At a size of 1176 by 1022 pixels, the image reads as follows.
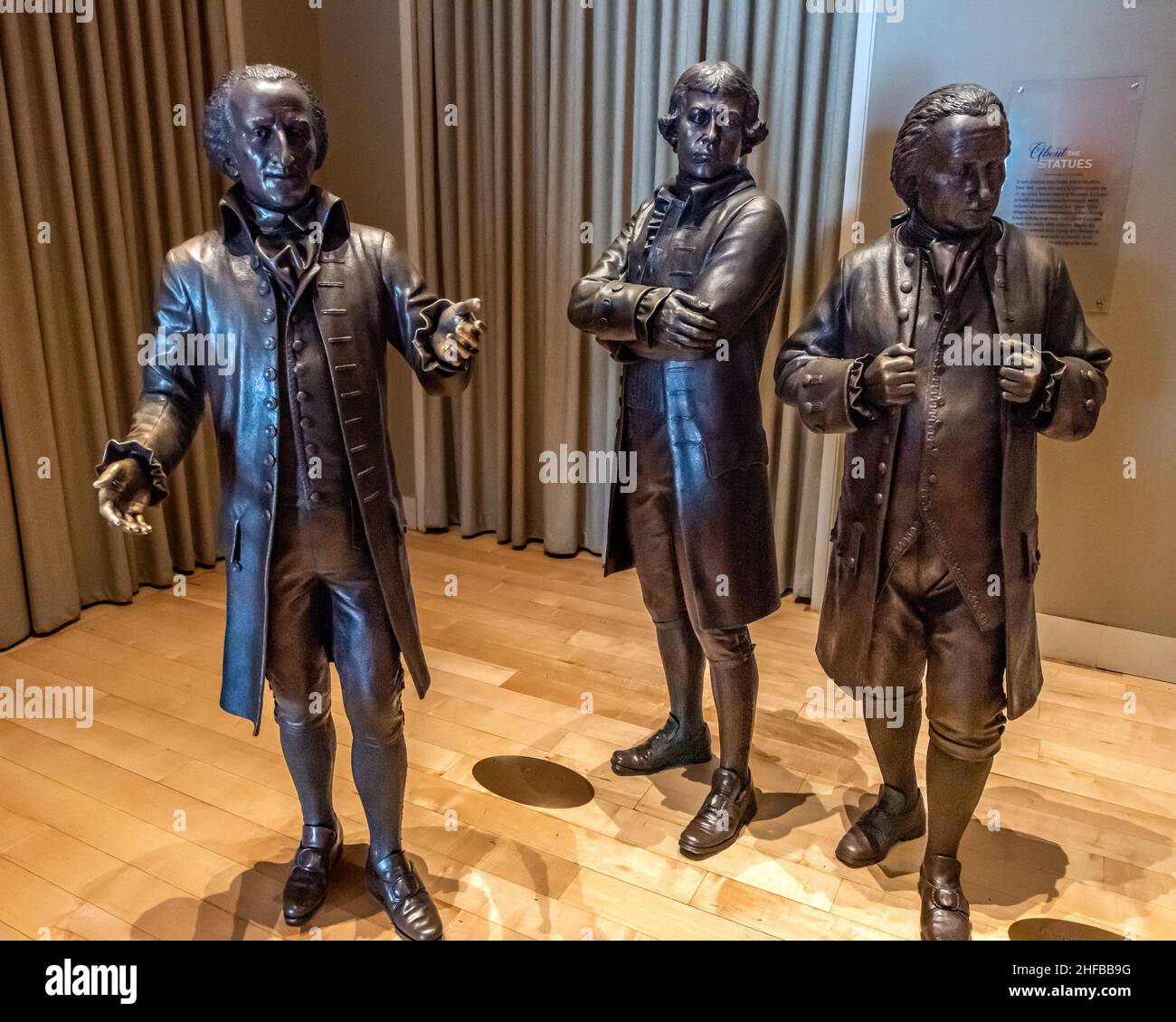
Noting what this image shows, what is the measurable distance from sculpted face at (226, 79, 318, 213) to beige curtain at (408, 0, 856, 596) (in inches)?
91.8

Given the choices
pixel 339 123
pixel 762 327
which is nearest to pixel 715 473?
pixel 762 327

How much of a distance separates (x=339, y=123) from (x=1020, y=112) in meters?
2.96

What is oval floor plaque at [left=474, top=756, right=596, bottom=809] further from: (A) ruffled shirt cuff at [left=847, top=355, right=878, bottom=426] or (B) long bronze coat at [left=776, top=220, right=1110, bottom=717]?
(A) ruffled shirt cuff at [left=847, top=355, right=878, bottom=426]

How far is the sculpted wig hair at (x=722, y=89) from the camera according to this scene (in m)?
2.03

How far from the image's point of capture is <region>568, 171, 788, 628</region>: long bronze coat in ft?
6.77

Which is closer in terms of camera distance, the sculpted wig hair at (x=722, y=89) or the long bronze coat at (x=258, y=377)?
the long bronze coat at (x=258, y=377)

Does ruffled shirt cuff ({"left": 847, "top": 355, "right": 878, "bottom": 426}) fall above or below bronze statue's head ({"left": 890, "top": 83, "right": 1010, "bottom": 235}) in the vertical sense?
below

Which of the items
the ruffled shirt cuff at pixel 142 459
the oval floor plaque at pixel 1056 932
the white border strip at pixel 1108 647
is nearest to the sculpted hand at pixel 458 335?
the ruffled shirt cuff at pixel 142 459

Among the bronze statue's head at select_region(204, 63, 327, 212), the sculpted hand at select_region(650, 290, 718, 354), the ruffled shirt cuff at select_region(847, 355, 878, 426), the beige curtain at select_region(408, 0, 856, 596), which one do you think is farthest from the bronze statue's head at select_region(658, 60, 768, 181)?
the beige curtain at select_region(408, 0, 856, 596)

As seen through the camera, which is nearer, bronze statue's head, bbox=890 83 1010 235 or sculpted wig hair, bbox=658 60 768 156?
bronze statue's head, bbox=890 83 1010 235

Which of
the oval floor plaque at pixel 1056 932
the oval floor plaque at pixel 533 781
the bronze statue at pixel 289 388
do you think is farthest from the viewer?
the oval floor plaque at pixel 533 781

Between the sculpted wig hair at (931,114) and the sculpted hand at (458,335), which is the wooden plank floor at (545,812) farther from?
the sculpted wig hair at (931,114)

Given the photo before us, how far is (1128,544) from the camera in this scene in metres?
3.24

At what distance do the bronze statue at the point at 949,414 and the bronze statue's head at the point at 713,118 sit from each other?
1.27 feet
